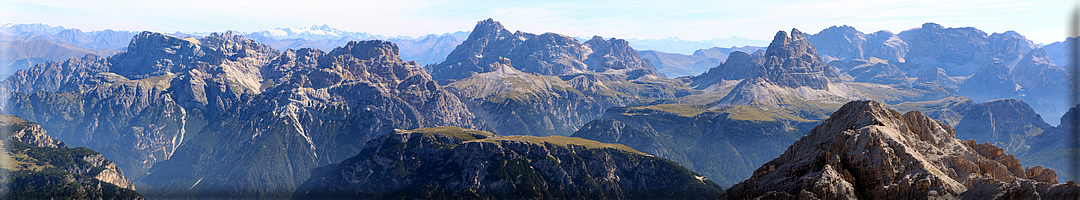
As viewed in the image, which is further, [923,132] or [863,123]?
[923,132]

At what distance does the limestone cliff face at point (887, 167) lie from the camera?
6750 cm

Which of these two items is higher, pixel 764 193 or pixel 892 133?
pixel 892 133

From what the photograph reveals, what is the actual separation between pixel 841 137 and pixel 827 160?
136 inches

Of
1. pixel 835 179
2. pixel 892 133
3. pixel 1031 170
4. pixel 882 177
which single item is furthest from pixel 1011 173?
pixel 835 179

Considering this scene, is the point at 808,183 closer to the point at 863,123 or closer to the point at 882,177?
the point at 882,177

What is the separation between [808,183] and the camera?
7256 cm

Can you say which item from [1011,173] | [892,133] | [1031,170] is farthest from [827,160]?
[1031,170]

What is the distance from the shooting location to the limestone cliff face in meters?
67.5

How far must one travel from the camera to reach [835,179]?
70375 millimetres

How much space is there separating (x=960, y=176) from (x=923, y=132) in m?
16.3

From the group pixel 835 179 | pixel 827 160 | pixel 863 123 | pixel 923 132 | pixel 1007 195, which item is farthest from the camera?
pixel 923 132

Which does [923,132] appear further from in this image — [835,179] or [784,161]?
[835,179]

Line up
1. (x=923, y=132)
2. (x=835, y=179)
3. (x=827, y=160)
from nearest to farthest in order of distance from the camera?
(x=835, y=179)
(x=827, y=160)
(x=923, y=132)

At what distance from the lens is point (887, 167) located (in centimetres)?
7169
